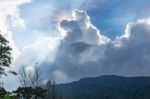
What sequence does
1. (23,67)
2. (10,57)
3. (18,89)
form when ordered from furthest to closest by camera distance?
(23,67)
(18,89)
(10,57)

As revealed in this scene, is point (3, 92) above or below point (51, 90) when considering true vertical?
below

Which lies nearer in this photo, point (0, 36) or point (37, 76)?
point (0, 36)

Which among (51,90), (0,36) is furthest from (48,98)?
(0,36)

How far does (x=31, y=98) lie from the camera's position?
6931 cm

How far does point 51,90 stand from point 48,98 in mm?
2589

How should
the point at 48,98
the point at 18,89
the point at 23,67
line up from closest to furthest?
the point at 18,89, the point at 23,67, the point at 48,98

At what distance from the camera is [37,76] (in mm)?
74938

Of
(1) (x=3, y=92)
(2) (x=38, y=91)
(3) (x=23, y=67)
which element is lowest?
(1) (x=3, y=92)

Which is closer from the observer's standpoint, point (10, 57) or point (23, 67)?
point (10, 57)

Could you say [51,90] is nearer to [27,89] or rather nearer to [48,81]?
[48,81]

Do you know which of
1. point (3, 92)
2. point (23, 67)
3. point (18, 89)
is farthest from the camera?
point (23, 67)

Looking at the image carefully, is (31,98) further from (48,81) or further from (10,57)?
(10,57)

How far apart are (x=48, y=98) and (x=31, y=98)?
55.2 ft

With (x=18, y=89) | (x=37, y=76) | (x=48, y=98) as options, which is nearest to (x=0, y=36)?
(x=18, y=89)
